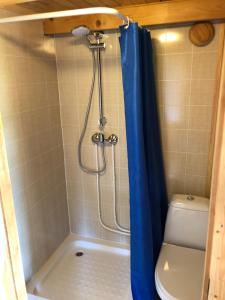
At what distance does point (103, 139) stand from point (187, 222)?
100cm

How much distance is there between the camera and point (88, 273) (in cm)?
213

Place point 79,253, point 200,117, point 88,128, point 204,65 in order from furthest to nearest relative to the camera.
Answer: point 79,253 → point 88,128 → point 200,117 → point 204,65

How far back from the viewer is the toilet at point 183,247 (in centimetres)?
157

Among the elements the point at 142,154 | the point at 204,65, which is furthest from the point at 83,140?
the point at 204,65

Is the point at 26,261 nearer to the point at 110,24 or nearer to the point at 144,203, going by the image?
the point at 144,203

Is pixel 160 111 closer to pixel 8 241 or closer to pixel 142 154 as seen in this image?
pixel 142 154

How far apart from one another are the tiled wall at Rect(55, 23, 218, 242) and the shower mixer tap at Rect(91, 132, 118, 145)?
48mm

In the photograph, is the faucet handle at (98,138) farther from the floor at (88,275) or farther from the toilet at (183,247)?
the floor at (88,275)

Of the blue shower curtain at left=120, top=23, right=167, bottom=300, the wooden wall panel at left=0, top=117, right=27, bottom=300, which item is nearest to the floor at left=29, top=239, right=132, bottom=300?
the blue shower curtain at left=120, top=23, right=167, bottom=300

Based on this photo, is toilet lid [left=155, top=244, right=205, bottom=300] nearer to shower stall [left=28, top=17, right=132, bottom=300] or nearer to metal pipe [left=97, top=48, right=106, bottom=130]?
shower stall [left=28, top=17, right=132, bottom=300]

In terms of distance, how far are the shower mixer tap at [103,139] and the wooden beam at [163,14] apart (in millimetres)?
880

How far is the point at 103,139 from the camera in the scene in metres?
Answer: 2.18

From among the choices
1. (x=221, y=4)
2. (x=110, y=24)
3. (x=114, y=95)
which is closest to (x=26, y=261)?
(x=114, y=95)

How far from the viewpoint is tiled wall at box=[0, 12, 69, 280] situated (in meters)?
1.68
